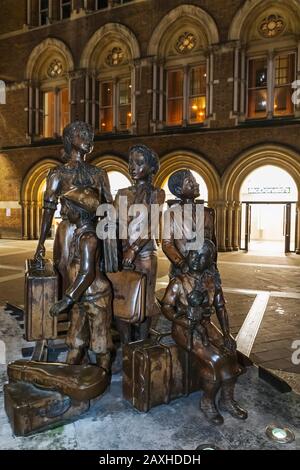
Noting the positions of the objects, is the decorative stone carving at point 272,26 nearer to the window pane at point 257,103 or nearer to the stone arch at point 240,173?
the window pane at point 257,103

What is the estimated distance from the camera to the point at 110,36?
15.6 metres

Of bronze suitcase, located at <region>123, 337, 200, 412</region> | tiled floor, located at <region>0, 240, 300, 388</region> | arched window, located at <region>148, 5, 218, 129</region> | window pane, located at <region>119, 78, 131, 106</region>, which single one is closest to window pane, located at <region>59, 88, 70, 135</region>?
window pane, located at <region>119, 78, 131, 106</region>

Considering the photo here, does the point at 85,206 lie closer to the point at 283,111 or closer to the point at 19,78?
the point at 283,111

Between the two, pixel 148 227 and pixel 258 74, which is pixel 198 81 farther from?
pixel 148 227

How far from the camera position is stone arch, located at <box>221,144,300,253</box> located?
1259 centimetres

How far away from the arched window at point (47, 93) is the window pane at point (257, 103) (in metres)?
8.03

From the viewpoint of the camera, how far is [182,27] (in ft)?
47.4

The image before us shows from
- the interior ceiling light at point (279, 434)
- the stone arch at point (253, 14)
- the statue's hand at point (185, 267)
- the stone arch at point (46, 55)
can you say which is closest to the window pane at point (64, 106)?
the stone arch at point (46, 55)

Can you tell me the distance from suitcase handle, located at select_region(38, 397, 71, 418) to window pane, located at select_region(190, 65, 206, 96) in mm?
13812

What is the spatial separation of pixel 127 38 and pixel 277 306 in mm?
12845

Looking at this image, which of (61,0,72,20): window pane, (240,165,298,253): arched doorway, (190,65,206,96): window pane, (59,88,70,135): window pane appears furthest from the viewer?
(59,88,70,135): window pane

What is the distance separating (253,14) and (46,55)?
9.13 metres

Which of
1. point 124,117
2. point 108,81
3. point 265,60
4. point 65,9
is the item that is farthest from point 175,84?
point 65,9

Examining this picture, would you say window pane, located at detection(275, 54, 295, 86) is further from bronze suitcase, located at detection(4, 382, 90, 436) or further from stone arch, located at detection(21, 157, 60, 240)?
bronze suitcase, located at detection(4, 382, 90, 436)
